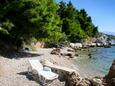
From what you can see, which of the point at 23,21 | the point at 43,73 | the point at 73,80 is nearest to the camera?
the point at 73,80

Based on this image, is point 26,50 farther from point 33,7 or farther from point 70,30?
point 70,30

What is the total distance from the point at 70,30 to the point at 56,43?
13636mm

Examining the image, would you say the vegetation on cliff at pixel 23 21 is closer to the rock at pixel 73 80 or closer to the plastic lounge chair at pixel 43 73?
the plastic lounge chair at pixel 43 73

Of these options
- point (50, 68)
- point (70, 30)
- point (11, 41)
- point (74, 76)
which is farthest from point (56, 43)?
point (74, 76)

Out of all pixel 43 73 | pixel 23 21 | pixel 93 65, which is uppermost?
pixel 23 21

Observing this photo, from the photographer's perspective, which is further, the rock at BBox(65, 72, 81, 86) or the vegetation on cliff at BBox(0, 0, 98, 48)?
the vegetation on cliff at BBox(0, 0, 98, 48)

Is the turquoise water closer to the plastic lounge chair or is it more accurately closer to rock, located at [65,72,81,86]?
the plastic lounge chair

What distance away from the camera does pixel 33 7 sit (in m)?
36.2

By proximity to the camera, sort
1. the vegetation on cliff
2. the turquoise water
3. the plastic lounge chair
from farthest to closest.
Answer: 1. the turquoise water
2. the vegetation on cliff
3. the plastic lounge chair

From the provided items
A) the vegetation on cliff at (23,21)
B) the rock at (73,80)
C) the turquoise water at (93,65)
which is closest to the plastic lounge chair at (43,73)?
the rock at (73,80)


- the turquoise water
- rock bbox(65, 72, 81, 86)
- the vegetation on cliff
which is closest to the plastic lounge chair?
rock bbox(65, 72, 81, 86)

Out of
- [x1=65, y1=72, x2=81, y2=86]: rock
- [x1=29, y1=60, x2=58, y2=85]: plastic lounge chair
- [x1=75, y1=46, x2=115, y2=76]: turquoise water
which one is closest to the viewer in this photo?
[x1=65, y1=72, x2=81, y2=86]: rock

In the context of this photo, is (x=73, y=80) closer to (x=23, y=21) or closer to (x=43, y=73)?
(x=43, y=73)

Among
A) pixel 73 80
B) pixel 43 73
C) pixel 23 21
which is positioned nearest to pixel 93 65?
pixel 23 21
